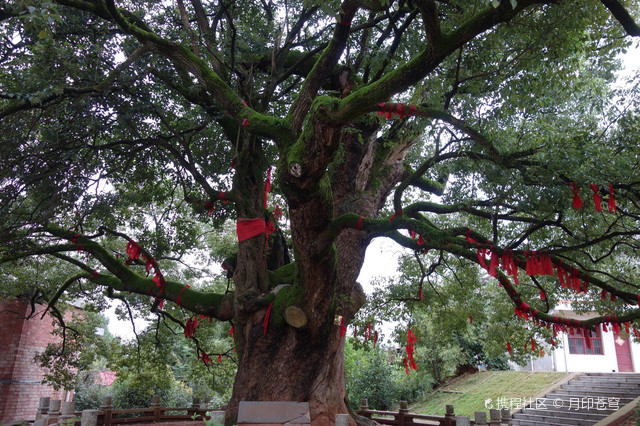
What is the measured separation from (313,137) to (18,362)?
13086mm

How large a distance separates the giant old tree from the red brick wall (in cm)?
615

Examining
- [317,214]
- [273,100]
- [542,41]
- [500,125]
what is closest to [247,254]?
[317,214]

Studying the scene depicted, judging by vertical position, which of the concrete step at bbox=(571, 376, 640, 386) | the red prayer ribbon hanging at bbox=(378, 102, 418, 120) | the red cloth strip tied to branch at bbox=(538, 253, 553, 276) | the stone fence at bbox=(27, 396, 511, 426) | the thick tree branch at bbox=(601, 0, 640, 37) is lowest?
the stone fence at bbox=(27, 396, 511, 426)

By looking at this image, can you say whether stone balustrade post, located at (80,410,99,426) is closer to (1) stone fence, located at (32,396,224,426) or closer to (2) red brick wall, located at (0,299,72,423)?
(1) stone fence, located at (32,396,224,426)

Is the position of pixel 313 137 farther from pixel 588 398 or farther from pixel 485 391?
pixel 485 391

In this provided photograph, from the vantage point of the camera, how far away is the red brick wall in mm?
12219

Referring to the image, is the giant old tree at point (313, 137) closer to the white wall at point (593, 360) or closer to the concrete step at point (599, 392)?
the concrete step at point (599, 392)

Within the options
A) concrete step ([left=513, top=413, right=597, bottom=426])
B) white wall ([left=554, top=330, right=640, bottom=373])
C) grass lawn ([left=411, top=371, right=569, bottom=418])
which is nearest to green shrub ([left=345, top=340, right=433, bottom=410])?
grass lawn ([left=411, top=371, right=569, bottom=418])

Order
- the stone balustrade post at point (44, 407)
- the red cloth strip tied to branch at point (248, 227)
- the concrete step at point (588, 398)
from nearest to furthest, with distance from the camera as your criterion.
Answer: the red cloth strip tied to branch at point (248, 227), the stone balustrade post at point (44, 407), the concrete step at point (588, 398)

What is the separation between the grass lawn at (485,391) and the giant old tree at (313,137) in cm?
785

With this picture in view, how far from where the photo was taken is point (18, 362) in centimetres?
1261

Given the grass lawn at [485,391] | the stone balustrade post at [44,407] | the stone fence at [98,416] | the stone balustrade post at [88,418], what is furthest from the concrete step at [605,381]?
the stone balustrade post at [44,407]

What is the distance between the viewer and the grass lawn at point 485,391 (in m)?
14.5

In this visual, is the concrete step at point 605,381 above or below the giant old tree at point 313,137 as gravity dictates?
below
